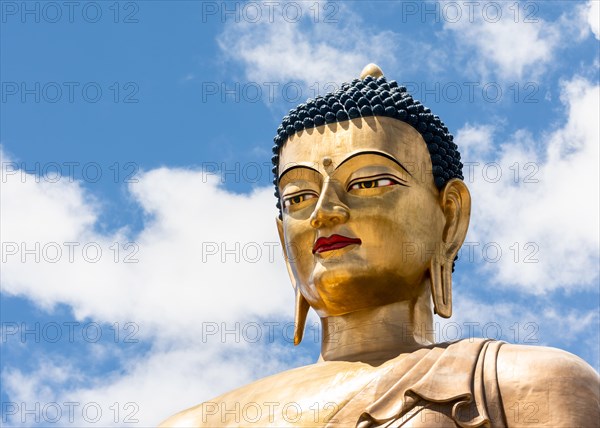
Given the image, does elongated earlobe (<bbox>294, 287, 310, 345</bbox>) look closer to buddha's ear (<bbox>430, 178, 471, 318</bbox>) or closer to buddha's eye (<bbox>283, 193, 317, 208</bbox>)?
buddha's eye (<bbox>283, 193, 317, 208</bbox>)

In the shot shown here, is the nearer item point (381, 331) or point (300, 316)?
point (381, 331)

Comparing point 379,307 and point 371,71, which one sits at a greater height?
point 371,71

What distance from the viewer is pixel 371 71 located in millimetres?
11203

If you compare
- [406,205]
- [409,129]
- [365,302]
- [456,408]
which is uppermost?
[409,129]

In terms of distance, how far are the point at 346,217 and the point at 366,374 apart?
113cm

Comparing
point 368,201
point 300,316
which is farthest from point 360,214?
point 300,316

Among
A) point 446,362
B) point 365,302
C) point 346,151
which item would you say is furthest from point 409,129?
point 446,362

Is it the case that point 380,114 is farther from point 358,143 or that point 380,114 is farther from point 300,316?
point 300,316

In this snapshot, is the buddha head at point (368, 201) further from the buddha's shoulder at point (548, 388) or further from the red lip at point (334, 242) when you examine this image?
the buddha's shoulder at point (548, 388)

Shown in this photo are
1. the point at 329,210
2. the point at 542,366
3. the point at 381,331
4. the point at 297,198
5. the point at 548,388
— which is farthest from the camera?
the point at 297,198

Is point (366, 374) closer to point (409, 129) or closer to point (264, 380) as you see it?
point (264, 380)

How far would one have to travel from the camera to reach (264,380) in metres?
10.3

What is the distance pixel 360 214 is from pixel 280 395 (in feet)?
4.46

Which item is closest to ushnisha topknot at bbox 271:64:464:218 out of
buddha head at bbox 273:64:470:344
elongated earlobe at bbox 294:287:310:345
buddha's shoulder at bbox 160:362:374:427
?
buddha head at bbox 273:64:470:344
